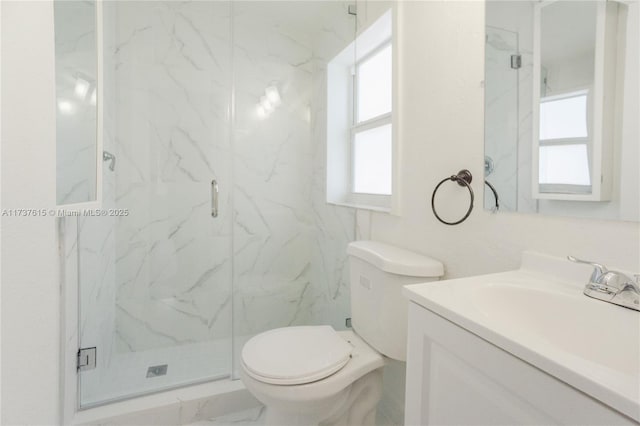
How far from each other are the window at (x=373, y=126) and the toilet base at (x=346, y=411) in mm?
970

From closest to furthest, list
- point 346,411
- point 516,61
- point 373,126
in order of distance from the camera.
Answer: point 516,61
point 346,411
point 373,126

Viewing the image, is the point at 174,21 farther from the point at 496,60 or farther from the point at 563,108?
the point at 563,108

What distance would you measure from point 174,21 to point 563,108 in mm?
2161

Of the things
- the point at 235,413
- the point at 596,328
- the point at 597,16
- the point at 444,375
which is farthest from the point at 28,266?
the point at 597,16

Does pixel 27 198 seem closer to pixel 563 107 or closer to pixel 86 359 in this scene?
pixel 86 359

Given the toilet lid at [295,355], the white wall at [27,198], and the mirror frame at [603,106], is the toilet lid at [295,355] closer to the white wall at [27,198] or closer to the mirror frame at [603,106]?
the white wall at [27,198]

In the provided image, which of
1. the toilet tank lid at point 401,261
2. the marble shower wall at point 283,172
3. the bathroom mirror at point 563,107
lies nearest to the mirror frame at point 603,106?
the bathroom mirror at point 563,107

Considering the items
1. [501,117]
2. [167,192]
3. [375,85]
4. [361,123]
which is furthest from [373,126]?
[167,192]

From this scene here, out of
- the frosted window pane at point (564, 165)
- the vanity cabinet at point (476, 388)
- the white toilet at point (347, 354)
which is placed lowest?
the white toilet at point (347, 354)

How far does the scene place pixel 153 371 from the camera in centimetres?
179

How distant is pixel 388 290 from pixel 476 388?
64cm

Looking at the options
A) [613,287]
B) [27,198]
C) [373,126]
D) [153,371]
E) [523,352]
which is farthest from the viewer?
[373,126]

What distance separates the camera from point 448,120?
4.01ft

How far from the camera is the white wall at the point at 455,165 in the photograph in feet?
2.77
